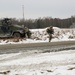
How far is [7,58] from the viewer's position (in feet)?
45.2

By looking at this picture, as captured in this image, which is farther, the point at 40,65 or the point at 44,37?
the point at 44,37

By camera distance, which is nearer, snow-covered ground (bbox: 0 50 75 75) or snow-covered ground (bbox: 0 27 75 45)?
snow-covered ground (bbox: 0 50 75 75)

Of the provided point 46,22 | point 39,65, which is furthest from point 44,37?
point 46,22

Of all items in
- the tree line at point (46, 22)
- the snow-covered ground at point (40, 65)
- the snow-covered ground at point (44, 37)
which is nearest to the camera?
the snow-covered ground at point (40, 65)

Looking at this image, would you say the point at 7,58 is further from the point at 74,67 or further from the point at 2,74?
the point at 74,67

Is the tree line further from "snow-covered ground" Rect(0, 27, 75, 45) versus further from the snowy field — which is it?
the snowy field

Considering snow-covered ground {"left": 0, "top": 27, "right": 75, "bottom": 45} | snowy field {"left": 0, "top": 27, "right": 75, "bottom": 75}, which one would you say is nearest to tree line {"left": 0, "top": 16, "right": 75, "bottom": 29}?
snow-covered ground {"left": 0, "top": 27, "right": 75, "bottom": 45}

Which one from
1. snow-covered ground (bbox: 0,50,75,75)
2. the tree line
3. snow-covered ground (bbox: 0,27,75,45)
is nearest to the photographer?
snow-covered ground (bbox: 0,50,75,75)

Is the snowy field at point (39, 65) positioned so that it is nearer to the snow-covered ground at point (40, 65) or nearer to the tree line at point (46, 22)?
the snow-covered ground at point (40, 65)

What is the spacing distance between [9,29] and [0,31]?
1126 mm

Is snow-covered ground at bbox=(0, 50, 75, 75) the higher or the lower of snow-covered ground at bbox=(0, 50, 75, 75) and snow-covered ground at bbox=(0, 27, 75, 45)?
the lower

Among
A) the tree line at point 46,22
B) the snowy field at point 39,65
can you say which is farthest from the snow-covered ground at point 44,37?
the tree line at point 46,22

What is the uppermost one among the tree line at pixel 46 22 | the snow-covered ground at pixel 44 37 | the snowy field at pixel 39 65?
the tree line at pixel 46 22

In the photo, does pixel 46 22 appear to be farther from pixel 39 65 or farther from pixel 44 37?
pixel 39 65
